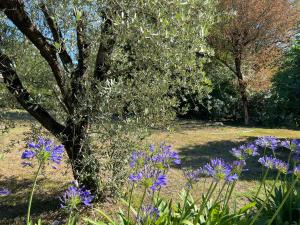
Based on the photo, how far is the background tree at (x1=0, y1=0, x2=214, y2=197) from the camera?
16.1 ft

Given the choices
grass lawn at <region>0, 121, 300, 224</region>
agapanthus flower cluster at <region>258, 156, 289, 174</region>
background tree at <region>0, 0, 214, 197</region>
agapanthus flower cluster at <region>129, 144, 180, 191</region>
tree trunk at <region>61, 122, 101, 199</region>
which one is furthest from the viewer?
grass lawn at <region>0, 121, 300, 224</region>

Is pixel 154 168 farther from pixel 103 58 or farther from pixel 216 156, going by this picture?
pixel 216 156

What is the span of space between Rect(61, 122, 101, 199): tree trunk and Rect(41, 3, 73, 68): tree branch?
3.30ft

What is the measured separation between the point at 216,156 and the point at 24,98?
643cm

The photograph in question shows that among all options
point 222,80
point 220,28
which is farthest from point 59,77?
point 222,80

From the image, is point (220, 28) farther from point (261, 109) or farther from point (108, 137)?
point (108, 137)

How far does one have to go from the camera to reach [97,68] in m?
5.75

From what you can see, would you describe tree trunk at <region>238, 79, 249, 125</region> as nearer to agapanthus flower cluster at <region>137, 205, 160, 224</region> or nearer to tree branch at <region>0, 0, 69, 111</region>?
tree branch at <region>0, 0, 69, 111</region>

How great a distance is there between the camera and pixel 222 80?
72.4 ft

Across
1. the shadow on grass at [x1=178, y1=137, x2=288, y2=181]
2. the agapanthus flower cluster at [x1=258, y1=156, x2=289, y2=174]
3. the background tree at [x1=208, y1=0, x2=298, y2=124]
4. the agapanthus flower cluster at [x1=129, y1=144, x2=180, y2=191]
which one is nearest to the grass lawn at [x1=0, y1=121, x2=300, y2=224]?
the shadow on grass at [x1=178, y1=137, x2=288, y2=181]

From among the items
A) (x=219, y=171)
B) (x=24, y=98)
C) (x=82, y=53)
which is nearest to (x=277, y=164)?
(x=219, y=171)

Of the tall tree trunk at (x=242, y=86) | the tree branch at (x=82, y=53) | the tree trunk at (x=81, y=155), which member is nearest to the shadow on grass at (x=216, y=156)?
the tree trunk at (x=81, y=155)

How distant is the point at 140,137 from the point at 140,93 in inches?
25.8

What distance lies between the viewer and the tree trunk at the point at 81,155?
538 cm
